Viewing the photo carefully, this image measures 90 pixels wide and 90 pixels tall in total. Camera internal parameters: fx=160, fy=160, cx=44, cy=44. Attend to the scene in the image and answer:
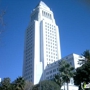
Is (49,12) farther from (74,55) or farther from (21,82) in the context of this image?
(21,82)

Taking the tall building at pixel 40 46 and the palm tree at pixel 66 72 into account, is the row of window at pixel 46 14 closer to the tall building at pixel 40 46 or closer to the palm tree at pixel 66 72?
the tall building at pixel 40 46

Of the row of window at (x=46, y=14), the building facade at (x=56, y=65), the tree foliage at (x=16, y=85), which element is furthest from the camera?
the row of window at (x=46, y=14)

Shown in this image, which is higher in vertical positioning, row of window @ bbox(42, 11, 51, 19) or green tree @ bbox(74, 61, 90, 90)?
row of window @ bbox(42, 11, 51, 19)

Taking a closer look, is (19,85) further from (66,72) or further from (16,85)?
(66,72)

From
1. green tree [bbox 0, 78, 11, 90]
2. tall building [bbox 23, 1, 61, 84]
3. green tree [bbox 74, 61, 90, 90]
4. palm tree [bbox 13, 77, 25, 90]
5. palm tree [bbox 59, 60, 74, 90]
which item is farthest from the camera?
tall building [bbox 23, 1, 61, 84]

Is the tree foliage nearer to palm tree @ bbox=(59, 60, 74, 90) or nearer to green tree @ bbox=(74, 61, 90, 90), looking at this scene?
palm tree @ bbox=(59, 60, 74, 90)

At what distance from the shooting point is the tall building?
104 metres

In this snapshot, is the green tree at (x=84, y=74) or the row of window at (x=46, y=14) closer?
the green tree at (x=84, y=74)

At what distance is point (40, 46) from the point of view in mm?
113125

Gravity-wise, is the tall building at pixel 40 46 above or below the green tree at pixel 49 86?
above

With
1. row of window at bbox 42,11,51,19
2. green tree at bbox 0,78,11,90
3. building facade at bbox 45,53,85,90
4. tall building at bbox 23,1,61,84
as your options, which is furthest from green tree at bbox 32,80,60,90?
row of window at bbox 42,11,51,19

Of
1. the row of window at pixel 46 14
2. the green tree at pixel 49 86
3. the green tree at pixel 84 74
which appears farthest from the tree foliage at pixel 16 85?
the row of window at pixel 46 14

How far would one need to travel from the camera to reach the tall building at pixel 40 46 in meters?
104

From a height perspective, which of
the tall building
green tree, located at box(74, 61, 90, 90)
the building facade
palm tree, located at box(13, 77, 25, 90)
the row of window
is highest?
the row of window
